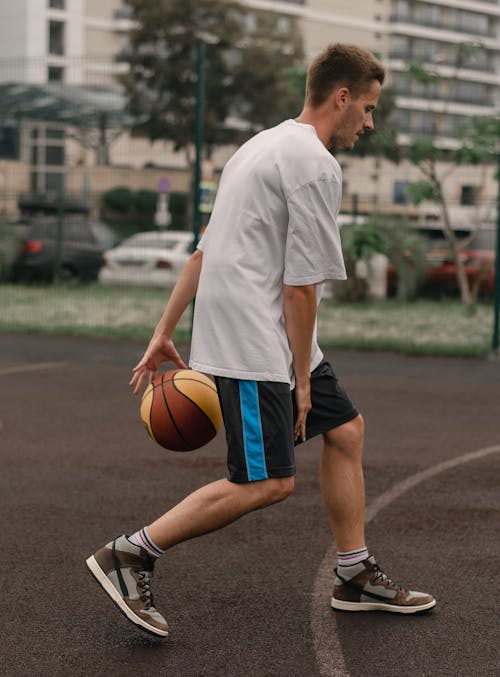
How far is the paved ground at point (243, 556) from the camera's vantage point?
4027mm

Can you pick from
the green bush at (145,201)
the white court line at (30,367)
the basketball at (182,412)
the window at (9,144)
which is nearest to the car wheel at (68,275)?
the green bush at (145,201)

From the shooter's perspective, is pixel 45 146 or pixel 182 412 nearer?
pixel 182 412

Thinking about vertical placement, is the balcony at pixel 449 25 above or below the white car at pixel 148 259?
above

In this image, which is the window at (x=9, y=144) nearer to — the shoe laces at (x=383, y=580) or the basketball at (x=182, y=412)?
the basketball at (x=182, y=412)

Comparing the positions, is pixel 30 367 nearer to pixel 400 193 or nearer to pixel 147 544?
pixel 400 193

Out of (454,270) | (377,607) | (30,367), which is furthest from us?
(454,270)

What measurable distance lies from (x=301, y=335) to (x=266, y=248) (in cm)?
31

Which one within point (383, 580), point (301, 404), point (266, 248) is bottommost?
point (383, 580)

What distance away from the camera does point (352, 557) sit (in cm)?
451

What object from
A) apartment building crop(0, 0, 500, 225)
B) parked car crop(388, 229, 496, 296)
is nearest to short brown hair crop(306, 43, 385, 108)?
apartment building crop(0, 0, 500, 225)

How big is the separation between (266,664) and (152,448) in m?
4.02

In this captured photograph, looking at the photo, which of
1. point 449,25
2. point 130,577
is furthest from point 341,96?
point 449,25

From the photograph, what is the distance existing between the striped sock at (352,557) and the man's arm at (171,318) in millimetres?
937

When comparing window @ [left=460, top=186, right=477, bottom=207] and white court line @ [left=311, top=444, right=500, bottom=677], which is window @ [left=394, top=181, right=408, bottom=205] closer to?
window @ [left=460, top=186, right=477, bottom=207]
